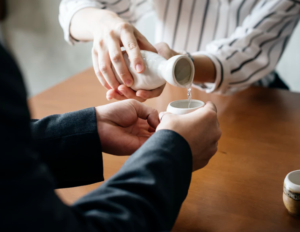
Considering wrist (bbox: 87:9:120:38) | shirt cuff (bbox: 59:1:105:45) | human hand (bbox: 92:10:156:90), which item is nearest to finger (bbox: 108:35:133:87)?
human hand (bbox: 92:10:156:90)

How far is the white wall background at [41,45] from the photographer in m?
2.59

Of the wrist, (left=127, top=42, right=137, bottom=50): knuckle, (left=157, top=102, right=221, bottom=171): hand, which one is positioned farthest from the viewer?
the wrist

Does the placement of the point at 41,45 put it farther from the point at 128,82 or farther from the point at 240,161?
the point at 240,161

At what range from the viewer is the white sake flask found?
2.23 ft

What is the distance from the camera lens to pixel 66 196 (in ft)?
2.19

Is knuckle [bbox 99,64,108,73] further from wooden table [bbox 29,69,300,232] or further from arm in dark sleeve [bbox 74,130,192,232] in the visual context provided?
arm in dark sleeve [bbox 74,130,192,232]

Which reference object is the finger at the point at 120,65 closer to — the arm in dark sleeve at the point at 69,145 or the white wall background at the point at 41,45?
the arm in dark sleeve at the point at 69,145

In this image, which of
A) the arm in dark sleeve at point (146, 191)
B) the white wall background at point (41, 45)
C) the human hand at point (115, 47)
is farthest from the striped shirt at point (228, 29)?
the white wall background at point (41, 45)

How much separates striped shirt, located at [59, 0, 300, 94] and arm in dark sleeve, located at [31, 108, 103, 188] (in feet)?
2.03

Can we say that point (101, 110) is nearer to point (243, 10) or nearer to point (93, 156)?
point (93, 156)

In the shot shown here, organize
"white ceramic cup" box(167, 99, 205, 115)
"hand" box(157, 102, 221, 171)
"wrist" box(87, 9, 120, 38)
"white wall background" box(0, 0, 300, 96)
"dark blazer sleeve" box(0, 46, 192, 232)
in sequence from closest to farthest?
"dark blazer sleeve" box(0, 46, 192, 232), "hand" box(157, 102, 221, 171), "white ceramic cup" box(167, 99, 205, 115), "wrist" box(87, 9, 120, 38), "white wall background" box(0, 0, 300, 96)

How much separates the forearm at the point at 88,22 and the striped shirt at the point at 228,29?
3 centimetres

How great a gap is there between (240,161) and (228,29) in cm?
74

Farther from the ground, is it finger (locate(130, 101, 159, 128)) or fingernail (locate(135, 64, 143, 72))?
fingernail (locate(135, 64, 143, 72))
